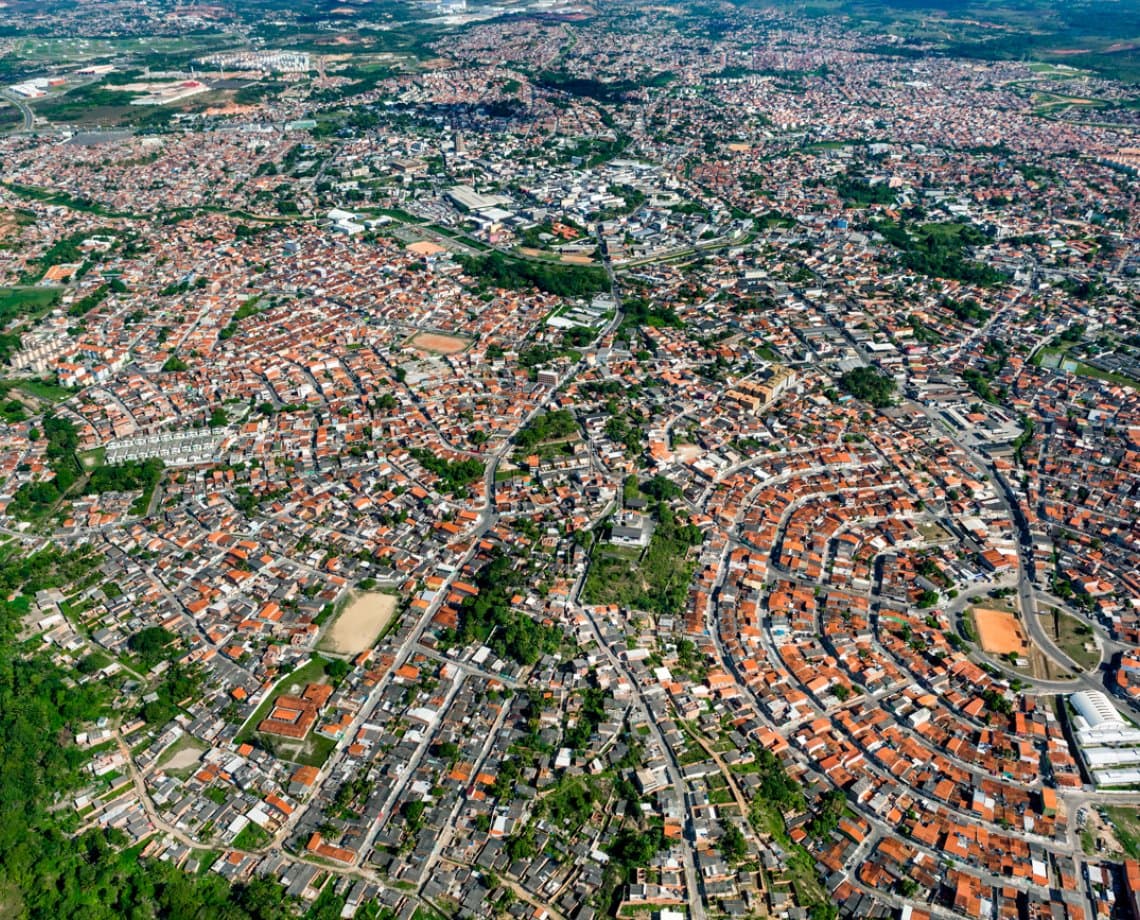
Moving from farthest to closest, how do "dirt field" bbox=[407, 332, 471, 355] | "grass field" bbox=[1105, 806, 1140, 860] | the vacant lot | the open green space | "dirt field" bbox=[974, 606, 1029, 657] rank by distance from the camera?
1. "dirt field" bbox=[407, 332, 471, 355]
2. the open green space
3. "dirt field" bbox=[974, 606, 1029, 657]
4. the vacant lot
5. "grass field" bbox=[1105, 806, 1140, 860]

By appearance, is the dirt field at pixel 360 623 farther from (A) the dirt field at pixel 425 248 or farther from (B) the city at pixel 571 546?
(A) the dirt field at pixel 425 248

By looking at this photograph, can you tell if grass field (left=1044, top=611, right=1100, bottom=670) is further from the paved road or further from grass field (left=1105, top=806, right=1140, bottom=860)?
the paved road

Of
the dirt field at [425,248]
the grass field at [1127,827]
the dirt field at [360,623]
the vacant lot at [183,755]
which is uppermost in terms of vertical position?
the grass field at [1127,827]

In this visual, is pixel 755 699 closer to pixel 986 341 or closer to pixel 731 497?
pixel 731 497

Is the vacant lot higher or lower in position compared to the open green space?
higher

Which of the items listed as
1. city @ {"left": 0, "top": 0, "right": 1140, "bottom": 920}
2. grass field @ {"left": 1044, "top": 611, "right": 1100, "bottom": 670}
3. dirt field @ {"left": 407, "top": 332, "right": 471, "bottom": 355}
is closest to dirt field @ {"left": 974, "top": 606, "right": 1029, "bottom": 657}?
city @ {"left": 0, "top": 0, "right": 1140, "bottom": 920}

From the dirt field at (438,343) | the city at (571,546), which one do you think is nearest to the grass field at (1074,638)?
the city at (571,546)

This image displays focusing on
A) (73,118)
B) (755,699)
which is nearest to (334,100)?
(73,118)
